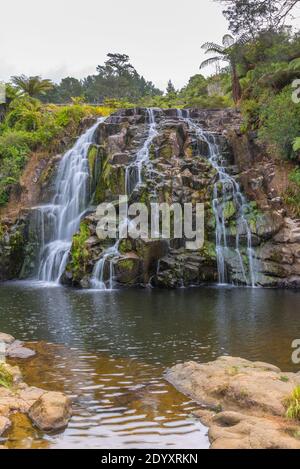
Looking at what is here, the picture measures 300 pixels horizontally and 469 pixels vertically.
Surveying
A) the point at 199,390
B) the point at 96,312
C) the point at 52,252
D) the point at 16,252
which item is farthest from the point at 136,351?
the point at 16,252

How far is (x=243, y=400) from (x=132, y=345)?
4842 millimetres

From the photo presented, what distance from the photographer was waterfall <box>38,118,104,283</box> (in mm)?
25391

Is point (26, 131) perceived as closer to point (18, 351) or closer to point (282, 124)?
point (282, 124)

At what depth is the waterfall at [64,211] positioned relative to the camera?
25.4 metres

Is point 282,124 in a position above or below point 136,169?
above

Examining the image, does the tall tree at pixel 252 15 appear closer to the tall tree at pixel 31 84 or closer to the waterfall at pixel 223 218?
the waterfall at pixel 223 218

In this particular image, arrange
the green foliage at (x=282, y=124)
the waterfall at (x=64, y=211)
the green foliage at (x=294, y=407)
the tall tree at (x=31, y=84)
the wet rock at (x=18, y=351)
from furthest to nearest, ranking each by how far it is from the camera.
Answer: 1. the tall tree at (x=31, y=84)
2. the waterfall at (x=64, y=211)
3. the green foliage at (x=282, y=124)
4. the wet rock at (x=18, y=351)
5. the green foliage at (x=294, y=407)

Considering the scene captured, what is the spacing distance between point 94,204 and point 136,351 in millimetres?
15884

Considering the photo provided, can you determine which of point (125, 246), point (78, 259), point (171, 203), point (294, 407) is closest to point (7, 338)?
point (294, 407)

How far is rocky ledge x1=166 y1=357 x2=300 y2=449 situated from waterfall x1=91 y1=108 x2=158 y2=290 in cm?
1311

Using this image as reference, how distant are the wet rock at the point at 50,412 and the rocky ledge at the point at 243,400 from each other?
2.11m

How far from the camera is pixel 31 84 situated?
4359 cm

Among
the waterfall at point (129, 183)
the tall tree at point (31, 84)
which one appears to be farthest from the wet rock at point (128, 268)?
the tall tree at point (31, 84)
